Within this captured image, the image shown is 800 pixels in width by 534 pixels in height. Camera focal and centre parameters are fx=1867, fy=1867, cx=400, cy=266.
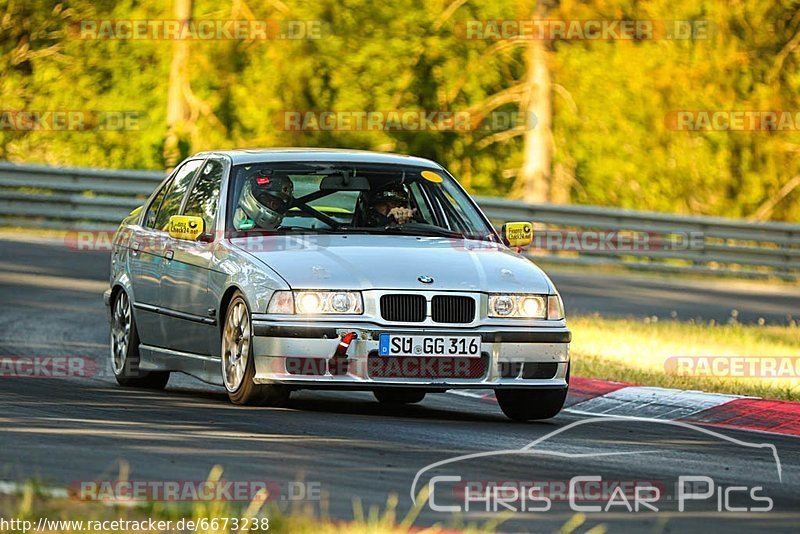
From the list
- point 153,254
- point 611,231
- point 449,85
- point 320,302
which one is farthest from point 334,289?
point 449,85

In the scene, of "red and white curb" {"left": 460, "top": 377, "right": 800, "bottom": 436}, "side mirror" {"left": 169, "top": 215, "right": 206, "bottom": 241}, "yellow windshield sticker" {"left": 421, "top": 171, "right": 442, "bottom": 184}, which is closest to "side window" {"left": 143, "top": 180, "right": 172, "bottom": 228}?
"side mirror" {"left": 169, "top": 215, "right": 206, "bottom": 241}

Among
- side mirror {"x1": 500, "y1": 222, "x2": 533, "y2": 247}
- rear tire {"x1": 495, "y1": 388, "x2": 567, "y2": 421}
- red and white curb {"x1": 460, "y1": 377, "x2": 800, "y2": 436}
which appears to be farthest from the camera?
side mirror {"x1": 500, "y1": 222, "x2": 533, "y2": 247}

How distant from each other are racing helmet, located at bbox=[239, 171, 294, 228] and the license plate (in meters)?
1.43

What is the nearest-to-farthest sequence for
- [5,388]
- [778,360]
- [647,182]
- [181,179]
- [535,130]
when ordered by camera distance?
[5,388], [181,179], [778,360], [535,130], [647,182]

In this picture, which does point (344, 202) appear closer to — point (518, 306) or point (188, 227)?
point (188, 227)

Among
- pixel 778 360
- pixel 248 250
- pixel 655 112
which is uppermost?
pixel 655 112

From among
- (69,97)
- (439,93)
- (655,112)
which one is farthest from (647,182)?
(69,97)

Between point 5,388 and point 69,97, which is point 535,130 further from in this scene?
point 5,388

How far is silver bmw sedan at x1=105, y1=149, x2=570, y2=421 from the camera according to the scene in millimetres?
10273

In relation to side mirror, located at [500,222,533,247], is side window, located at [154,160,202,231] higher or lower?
higher

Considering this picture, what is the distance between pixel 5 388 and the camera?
37.4 feet

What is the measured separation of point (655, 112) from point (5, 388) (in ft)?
79.2

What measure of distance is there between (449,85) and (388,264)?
86.1ft

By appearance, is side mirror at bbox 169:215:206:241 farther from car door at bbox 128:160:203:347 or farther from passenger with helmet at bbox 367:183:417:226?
passenger with helmet at bbox 367:183:417:226
